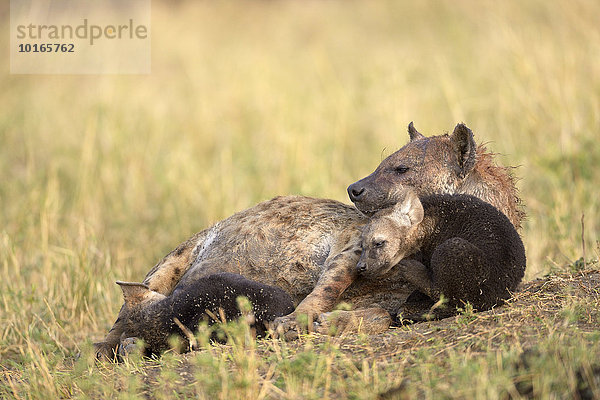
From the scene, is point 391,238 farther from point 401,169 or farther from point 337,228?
point 401,169

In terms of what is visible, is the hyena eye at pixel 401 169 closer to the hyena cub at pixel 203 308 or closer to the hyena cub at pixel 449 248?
the hyena cub at pixel 449 248

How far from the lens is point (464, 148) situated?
4727 mm

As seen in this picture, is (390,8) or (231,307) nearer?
(231,307)

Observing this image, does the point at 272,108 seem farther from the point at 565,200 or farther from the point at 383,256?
the point at 383,256

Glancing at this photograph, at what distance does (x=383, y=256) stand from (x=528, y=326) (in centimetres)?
87

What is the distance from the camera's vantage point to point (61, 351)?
5.09 m

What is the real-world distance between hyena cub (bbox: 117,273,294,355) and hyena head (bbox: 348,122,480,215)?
2.92 feet

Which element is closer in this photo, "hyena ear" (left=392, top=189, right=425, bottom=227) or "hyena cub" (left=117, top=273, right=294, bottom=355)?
"hyena cub" (left=117, top=273, right=294, bottom=355)

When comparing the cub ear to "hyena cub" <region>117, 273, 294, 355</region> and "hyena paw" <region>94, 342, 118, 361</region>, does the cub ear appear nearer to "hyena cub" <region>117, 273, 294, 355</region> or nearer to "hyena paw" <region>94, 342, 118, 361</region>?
"hyena cub" <region>117, 273, 294, 355</region>

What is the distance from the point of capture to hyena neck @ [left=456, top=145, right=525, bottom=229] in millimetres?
4691

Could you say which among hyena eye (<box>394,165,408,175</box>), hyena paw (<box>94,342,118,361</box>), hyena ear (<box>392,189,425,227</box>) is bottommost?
hyena paw (<box>94,342,118,361</box>)

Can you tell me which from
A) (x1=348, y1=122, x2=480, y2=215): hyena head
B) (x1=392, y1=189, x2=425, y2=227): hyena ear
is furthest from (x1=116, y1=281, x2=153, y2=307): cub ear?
(x1=392, y1=189, x2=425, y2=227): hyena ear

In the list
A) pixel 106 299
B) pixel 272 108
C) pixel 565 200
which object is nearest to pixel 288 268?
pixel 106 299

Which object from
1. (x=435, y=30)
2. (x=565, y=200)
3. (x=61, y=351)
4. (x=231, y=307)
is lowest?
(x=61, y=351)
